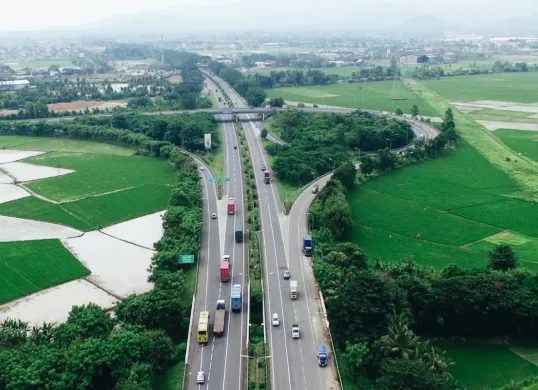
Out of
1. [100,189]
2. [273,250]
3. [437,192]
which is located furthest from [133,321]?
[437,192]

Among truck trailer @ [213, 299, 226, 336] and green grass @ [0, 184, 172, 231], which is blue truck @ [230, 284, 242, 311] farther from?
green grass @ [0, 184, 172, 231]

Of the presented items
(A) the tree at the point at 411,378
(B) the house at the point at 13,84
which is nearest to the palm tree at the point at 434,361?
(A) the tree at the point at 411,378

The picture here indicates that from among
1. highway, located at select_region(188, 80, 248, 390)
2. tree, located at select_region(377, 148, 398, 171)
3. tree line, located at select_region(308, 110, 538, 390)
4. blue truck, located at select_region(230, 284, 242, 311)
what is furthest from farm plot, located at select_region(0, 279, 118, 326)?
tree, located at select_region(377, 148, 398, 171)

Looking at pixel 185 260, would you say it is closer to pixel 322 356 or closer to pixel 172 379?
pixel 172 379

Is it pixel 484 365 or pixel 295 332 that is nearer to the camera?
pixel 484 365

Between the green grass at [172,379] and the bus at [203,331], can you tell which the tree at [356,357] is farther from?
the green grass at [172,379]

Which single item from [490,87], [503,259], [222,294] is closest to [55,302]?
[222,294]
